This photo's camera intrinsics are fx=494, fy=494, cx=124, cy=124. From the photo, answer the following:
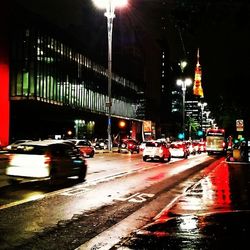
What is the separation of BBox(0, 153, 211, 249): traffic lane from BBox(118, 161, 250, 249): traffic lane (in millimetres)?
1200

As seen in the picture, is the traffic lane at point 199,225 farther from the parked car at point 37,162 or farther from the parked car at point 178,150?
the parked car at point 178,150

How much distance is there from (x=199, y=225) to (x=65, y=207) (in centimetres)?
410

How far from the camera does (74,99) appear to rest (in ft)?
213

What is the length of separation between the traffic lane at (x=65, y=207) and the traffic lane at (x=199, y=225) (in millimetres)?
1200

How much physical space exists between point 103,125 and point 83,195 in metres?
70.9

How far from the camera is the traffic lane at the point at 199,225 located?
315 inches

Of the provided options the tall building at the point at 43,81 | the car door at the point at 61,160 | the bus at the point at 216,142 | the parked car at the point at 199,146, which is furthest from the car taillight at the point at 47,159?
the parked car at the point at 199,146

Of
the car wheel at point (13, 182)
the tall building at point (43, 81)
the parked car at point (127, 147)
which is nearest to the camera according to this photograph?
the car wheel at point (13, 182)

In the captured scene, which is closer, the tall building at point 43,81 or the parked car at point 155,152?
the parked car at point 155,152

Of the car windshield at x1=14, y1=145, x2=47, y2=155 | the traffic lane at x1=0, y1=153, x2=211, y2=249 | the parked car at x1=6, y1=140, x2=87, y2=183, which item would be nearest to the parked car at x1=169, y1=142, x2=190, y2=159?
the traffic lane at x1=0, y1=153, x2=211, y2=249

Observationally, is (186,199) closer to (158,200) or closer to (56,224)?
(158,200)

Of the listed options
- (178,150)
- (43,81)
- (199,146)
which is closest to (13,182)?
(178,150)

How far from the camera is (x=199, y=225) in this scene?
31.9 feet

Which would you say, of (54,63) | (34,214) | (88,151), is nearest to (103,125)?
(54,63)
